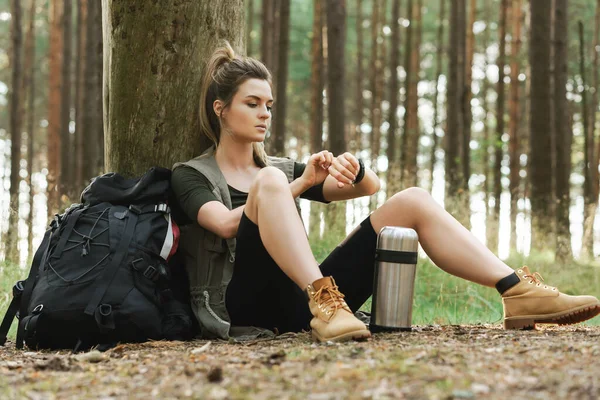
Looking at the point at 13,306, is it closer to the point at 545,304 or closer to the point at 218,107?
the point at 218,107

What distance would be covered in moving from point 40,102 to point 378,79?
10973mm

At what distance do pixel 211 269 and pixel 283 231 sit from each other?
0.60 m

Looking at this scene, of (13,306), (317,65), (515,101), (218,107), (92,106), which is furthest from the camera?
(515,101)

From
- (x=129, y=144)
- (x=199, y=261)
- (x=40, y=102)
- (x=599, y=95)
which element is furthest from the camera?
(x=40, y=102)

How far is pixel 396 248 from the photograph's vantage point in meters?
3.30

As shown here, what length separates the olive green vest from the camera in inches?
138

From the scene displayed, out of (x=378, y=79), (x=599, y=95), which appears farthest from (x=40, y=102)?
(x=599, y=95)

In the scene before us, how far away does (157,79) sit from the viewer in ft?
13.2

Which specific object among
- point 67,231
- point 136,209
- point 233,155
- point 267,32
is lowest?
point 67,231

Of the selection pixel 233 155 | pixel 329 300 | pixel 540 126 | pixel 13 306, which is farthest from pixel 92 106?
pixel 329 300

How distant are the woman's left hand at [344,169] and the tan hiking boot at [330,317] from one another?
1.72ft

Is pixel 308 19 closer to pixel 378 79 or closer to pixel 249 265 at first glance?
pixel 378 79

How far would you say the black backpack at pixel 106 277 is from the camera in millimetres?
3215

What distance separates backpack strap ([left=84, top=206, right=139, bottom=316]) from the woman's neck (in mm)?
590
